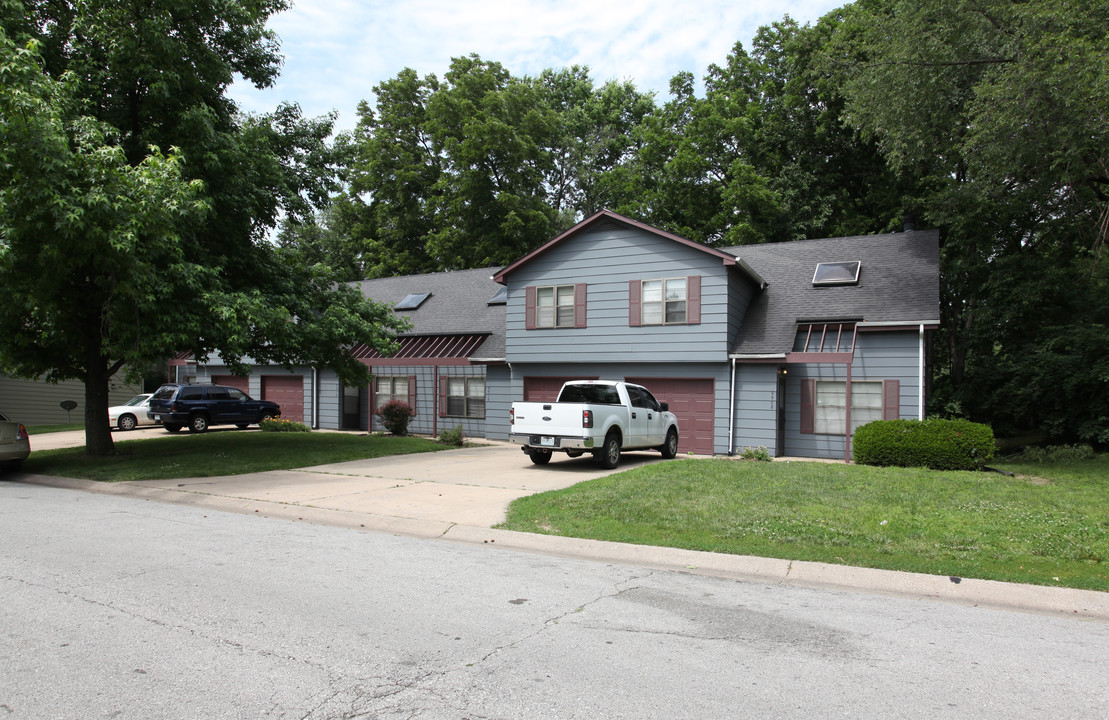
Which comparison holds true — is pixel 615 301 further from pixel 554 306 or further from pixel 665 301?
pixel 554 306

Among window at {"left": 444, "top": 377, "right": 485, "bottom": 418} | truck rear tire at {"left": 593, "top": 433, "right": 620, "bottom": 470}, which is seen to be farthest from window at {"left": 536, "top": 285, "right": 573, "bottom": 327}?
truck rear tire at {"left": 593, "top": 433, "right": 620, "bottom": 470}

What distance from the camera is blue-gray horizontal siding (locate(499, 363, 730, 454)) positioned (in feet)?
60.3

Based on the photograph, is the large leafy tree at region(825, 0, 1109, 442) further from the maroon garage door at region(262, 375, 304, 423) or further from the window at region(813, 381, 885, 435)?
the maroon garage door at region(262, 375, 304, 423)

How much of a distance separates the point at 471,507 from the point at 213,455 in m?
8.83

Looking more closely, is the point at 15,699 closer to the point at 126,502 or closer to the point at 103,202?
the point at 126,502

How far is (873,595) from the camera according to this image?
6.26 meters

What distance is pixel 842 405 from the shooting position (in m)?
17.8

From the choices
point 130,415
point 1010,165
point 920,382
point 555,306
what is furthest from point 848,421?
point 130,415

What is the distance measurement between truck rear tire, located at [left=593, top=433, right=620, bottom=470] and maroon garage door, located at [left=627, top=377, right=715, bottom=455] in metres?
4.38

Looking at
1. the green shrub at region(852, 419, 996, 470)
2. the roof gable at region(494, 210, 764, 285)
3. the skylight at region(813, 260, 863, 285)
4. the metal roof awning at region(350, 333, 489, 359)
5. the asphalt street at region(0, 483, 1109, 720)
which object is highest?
the roof gable at region(494, 210, 764, 285)

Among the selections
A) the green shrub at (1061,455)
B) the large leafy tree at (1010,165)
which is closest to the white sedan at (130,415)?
the large leafy tree at (1010,165)

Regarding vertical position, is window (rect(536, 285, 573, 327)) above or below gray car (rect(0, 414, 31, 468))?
above

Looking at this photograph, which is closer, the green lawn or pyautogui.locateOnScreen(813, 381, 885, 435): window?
the green lawn

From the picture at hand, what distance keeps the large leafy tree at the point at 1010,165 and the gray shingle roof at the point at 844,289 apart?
7.61 feet
